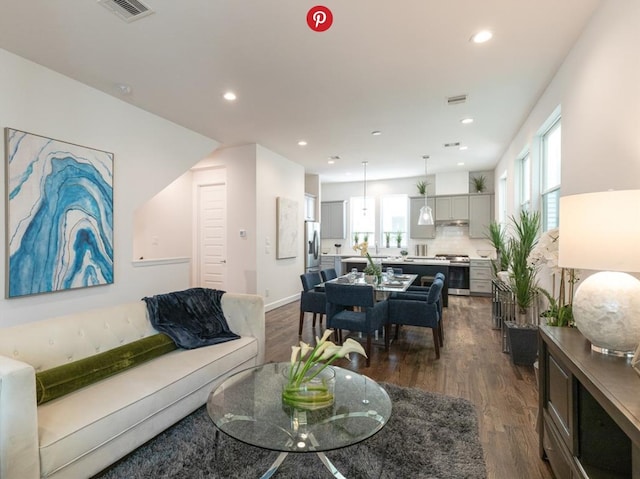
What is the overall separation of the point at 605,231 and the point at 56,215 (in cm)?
410

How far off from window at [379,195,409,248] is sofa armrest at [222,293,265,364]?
615cm

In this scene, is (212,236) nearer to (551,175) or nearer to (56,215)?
(56,215)

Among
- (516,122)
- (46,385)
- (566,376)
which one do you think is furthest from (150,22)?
(516,122)

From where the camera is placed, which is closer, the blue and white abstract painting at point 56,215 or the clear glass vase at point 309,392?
the clear glass vase at point 309,392

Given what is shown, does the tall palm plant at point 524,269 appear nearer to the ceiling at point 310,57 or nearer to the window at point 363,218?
the ceiling at point 310,57

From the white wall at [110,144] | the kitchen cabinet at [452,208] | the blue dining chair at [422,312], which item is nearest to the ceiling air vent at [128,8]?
the white wall at [110,144]

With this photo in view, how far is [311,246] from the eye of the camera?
24.0 feet

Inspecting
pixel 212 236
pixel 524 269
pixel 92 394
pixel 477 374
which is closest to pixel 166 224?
pixel 212 236

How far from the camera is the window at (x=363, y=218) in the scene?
8812 millimetres

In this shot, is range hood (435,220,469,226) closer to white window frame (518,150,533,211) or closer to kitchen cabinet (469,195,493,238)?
kitchen cabinet (469,195,493,238)

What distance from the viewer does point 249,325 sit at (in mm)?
2975

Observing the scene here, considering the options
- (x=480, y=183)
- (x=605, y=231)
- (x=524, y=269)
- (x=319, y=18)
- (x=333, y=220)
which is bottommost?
(x=524, y=269)

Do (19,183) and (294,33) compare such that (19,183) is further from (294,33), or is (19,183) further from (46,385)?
(294,33)

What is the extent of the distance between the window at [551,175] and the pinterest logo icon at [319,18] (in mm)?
2588
